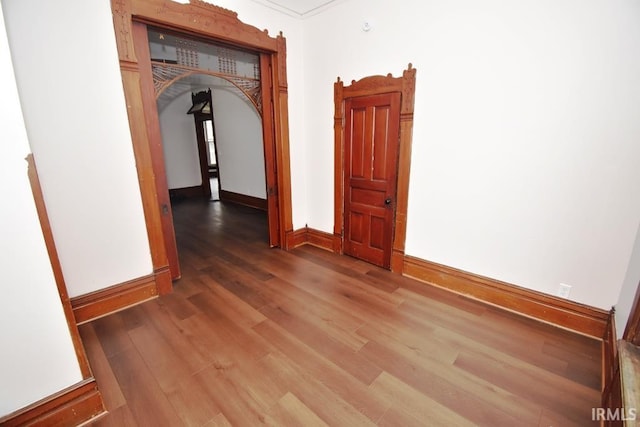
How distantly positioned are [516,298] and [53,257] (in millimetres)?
3320

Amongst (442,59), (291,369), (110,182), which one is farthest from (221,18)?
(291,369)

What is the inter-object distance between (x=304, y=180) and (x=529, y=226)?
275 centimetres

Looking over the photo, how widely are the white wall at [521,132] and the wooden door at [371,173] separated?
271 mm

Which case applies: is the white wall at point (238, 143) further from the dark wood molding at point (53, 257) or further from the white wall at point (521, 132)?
the dark wood molding at point (53, 257)

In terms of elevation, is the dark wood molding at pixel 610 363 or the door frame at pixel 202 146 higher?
the door frame at pixel 202 146

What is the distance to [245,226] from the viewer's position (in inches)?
202

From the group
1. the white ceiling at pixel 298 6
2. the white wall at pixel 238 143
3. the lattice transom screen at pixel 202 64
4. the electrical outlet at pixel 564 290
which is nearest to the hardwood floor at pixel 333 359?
the electrical outlet at pixel 564 290

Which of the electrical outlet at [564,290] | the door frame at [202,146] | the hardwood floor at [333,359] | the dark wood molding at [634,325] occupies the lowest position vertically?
the hardwood floor at [333,359]

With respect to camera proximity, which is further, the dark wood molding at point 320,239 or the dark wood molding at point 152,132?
the dark wood molding at point 320,239

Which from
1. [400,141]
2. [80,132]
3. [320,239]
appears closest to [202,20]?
[80,132]

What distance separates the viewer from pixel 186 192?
25.5 feet

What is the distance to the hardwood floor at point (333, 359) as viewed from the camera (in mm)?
1632

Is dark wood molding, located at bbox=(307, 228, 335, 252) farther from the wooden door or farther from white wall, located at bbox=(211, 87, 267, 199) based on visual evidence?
white wall, located at bbox=(211, 87, 267, 199)

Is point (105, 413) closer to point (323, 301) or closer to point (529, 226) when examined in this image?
point (323, 301)
